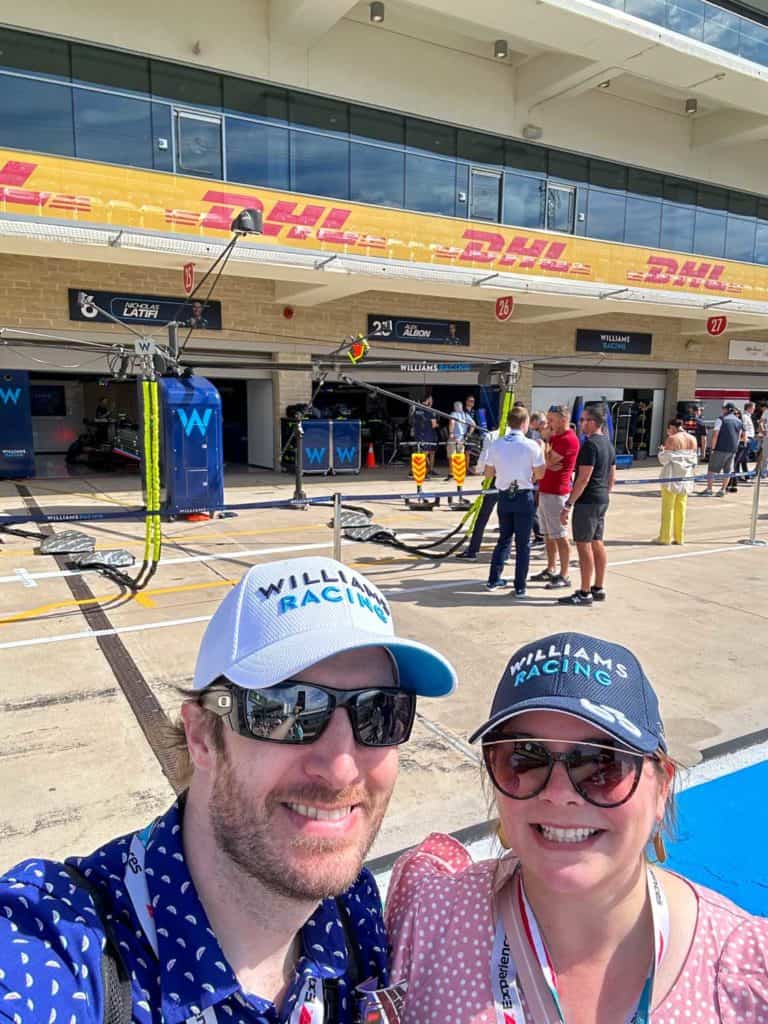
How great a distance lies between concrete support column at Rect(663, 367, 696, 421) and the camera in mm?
22128

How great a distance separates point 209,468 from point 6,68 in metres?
8.33

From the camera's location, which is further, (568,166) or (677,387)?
(677,387)

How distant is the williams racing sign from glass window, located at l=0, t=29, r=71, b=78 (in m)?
3.76

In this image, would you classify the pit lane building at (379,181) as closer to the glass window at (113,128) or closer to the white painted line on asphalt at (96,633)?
the glass window at (113,128)

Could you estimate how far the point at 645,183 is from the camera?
19.0 m

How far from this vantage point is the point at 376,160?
49.3 feet

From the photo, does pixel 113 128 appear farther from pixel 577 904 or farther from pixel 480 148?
pixel 577 904

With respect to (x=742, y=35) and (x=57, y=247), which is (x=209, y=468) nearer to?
(x=57, y=247)

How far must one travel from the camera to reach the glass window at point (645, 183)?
738 inches

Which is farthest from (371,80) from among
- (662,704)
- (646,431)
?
(662,704)

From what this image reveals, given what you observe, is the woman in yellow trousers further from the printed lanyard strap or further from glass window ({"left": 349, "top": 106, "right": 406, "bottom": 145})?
glass window ({"left": 349, "top": 106, "right": 406, "bottom": 145})

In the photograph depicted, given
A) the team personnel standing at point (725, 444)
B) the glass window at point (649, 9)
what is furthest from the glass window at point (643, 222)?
the team personnel standing at point (725, 444)

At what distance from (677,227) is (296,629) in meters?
22.2

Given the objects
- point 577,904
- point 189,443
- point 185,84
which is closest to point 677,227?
point 185,84
